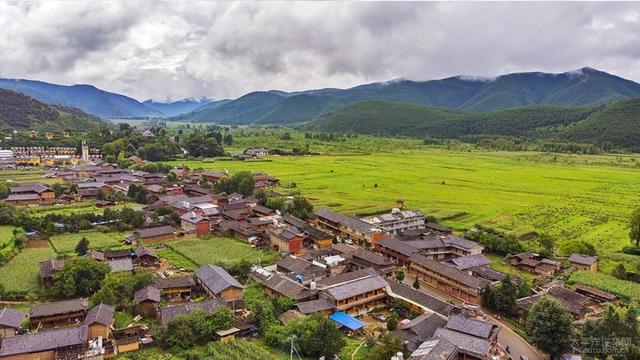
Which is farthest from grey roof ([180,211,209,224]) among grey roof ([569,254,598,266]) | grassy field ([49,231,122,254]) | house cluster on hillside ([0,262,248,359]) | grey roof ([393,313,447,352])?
grey roof ([569,254,598,266])

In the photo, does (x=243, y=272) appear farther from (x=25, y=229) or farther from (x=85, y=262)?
(x=25, y=229)

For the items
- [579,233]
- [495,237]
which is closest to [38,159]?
[495,237]

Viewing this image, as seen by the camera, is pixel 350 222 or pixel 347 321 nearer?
pixel 347 321

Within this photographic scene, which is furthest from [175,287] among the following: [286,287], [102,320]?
[286,287]

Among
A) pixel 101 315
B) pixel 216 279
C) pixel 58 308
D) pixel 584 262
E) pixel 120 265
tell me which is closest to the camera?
pixel 101 315

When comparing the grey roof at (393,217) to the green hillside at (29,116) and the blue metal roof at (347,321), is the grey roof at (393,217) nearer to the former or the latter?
the blue metal roof at (347,321)

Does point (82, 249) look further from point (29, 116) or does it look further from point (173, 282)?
point (29, 116)
